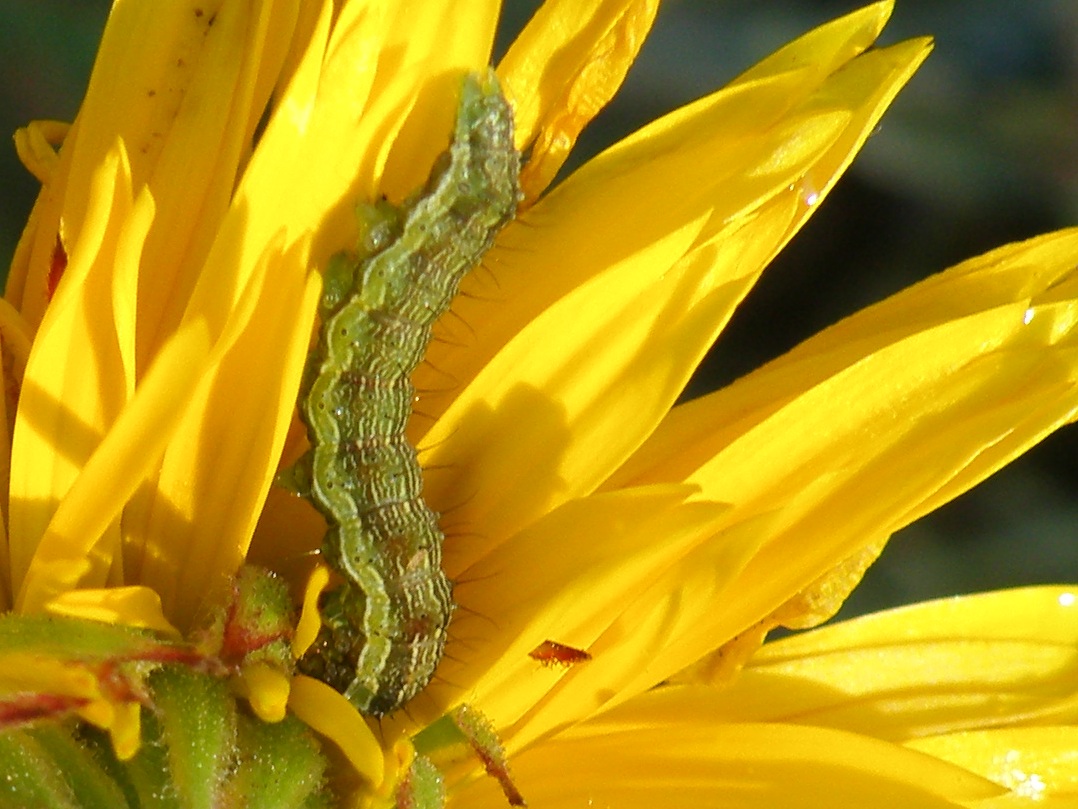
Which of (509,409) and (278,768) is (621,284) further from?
(278,768)

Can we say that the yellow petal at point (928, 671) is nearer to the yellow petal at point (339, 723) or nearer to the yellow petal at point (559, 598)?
the yellow petal at point (559, 598)

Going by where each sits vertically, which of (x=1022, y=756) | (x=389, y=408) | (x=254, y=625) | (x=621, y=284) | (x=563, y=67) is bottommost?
(x=1022, y=756)

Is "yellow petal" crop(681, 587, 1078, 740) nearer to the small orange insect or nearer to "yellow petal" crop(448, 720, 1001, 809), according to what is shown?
"yellow petal" crop(448, 720, 1001, 809)

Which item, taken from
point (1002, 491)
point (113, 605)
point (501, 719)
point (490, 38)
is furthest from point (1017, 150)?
point (113, 605)

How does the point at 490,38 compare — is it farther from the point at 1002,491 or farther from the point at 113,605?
the point at 1002,491

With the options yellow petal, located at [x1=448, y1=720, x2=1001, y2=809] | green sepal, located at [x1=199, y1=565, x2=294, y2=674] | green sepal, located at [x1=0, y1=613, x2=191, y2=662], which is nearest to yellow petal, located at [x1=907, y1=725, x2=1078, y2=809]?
yellow petal, located at [x1=448, y1=720, x2=1001, y2=809]

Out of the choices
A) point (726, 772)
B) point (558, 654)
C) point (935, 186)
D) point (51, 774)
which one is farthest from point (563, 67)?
point (935, 186)
